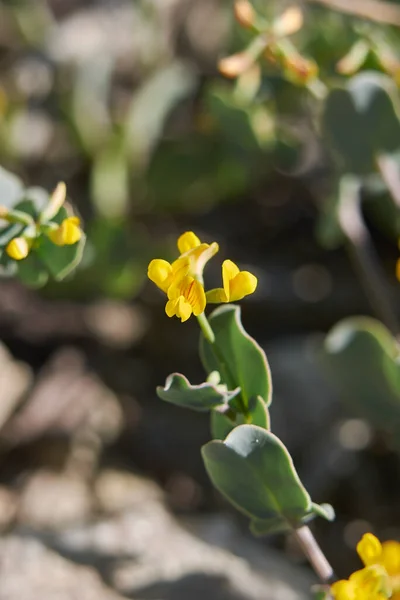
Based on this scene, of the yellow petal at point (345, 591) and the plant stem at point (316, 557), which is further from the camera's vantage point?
the plant stem at point (316, 557)

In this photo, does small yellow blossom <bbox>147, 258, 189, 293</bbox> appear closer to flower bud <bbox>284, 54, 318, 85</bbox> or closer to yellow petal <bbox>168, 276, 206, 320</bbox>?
yellow petal <bbox>168, 276, 206, 320</bbox>

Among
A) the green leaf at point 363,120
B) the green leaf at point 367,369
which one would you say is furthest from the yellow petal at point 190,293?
the green leaf at point 363,120

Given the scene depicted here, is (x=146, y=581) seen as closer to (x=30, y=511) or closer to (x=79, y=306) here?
(x=30, y=511)

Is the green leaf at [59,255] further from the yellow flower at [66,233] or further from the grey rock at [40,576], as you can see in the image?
the grey rock at [40,576]

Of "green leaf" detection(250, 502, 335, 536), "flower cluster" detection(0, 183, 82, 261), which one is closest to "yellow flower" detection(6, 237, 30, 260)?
"flower cluster" detection(0, 183, 82, 261)

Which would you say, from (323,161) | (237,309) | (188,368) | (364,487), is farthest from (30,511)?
(323,161)

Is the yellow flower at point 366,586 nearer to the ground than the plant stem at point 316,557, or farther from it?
farther from it
